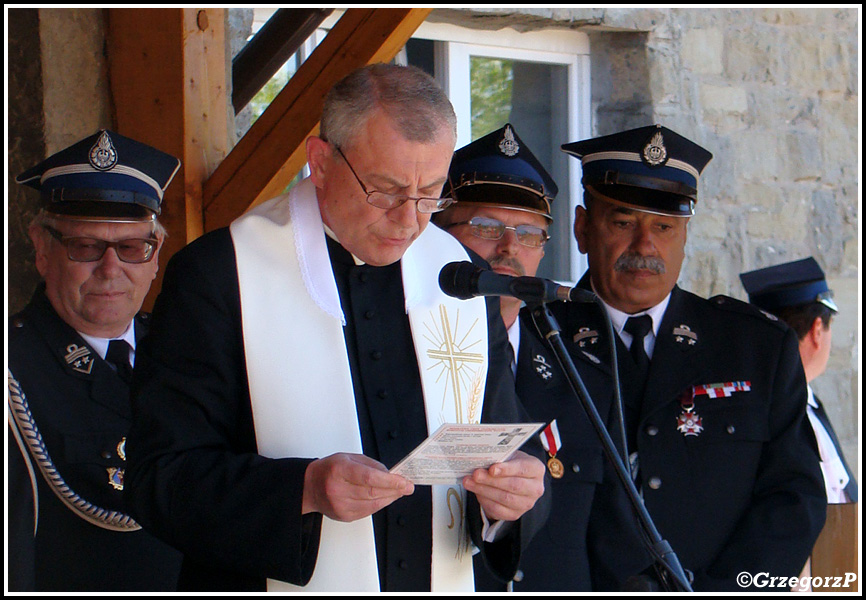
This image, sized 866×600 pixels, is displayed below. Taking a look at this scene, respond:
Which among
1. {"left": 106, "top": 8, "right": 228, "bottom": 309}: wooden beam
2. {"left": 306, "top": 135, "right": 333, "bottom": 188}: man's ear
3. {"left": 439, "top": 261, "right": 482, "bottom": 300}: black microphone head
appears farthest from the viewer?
{"left": 106, "top": 8, "right": 228, "bottom": 309}: wooden beam

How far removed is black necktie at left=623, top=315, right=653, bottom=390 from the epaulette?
0.29 m

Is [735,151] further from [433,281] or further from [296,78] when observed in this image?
[433,281]

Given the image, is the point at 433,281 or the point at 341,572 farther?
the point at 433,281

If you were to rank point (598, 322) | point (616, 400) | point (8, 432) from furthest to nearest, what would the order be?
point (598, 322) < point (8, 432) < point (616, 400)

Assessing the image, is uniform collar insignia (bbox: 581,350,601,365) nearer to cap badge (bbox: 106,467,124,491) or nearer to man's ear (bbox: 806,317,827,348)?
cap badge (bbox: 106,467,124,491)

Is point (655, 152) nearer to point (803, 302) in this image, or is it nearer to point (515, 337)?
point (515, 337)

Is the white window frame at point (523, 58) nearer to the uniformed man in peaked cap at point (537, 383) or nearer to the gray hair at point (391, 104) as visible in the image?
the uniformed man in peaked cap at point (537, 383)

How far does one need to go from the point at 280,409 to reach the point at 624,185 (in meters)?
1.60

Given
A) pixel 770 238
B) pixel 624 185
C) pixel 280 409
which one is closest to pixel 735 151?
pixel 770 238

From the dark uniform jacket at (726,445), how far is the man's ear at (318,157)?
1102 millimetres

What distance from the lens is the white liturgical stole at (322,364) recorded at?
98.0 inches

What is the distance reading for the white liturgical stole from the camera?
98.0 inches

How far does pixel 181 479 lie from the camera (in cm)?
225

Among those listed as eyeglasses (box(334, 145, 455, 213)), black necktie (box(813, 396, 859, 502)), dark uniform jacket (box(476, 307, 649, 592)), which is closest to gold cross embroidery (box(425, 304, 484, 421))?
eyeglasses (box(334, 145, 455, 213))
